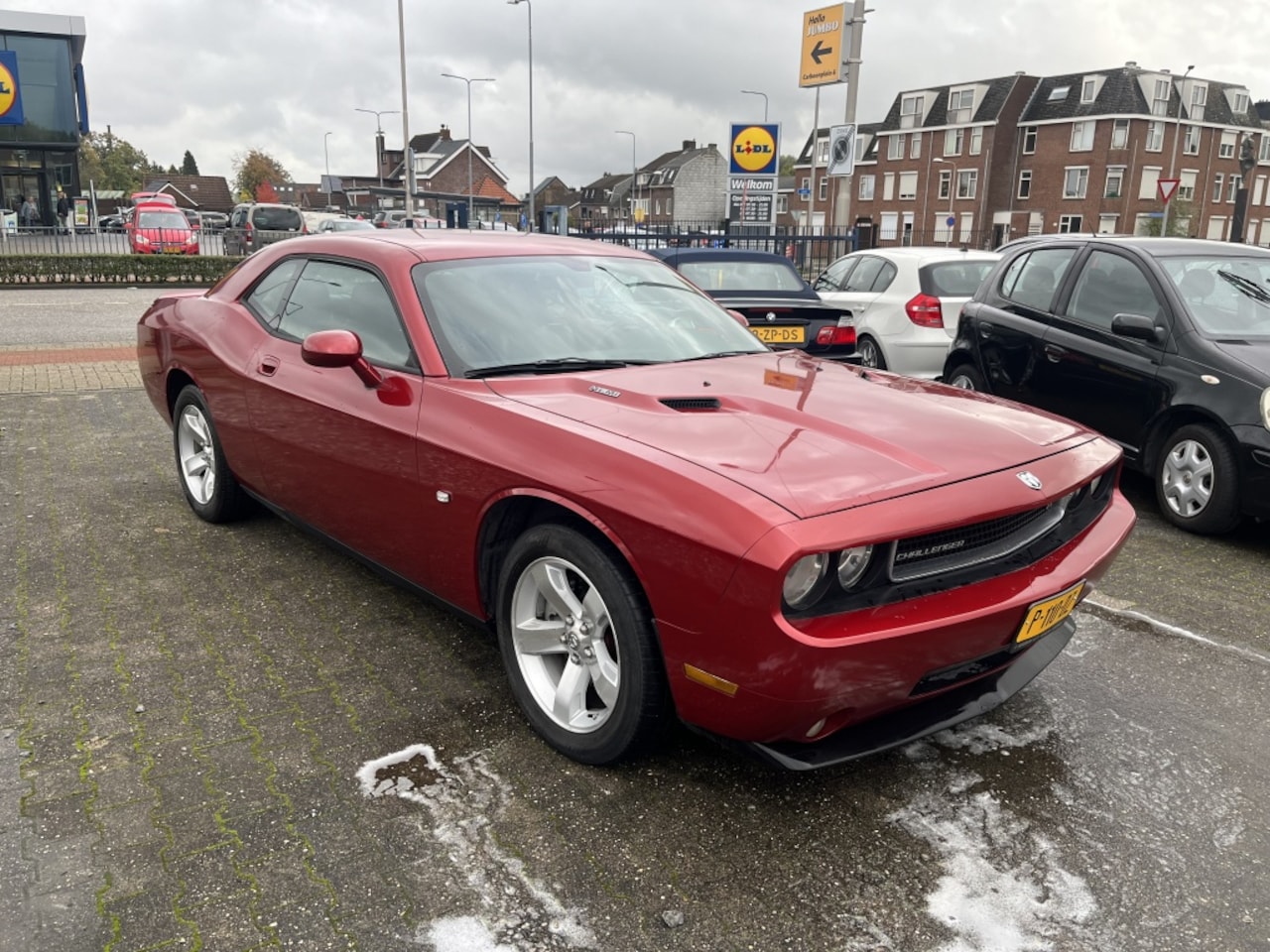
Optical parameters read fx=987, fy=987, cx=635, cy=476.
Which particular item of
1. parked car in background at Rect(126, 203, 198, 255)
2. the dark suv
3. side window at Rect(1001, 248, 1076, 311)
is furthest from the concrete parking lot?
the dark suv

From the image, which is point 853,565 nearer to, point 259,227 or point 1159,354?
point 1159,354

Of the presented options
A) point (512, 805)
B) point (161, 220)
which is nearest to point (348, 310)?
point (512, 805)

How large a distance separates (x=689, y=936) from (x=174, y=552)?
351 centimetres

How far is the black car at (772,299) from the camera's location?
26.0 ft

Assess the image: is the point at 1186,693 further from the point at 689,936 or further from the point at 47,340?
the point at 47,340

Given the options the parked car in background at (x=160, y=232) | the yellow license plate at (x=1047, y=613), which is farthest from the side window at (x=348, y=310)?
the parked car in background at (x=160, y=232)

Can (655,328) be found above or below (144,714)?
above

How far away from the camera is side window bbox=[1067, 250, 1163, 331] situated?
5926 mm

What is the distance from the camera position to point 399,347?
3.63 m

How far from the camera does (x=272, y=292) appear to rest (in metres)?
4.64

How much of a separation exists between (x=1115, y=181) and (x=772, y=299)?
5913cm

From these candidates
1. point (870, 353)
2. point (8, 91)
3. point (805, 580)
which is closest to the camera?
point (805, 580)

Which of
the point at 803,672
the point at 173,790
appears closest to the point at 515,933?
the point at 803,672

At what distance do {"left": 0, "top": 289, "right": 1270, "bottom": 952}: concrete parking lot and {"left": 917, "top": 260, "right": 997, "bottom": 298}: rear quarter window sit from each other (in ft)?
17.9
